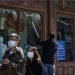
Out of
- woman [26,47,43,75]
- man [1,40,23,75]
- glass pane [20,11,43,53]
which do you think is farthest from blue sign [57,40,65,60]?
man [1,40,23,75]

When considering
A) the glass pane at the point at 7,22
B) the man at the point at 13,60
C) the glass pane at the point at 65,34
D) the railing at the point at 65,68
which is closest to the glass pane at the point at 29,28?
the glass pane at the point at 7,22

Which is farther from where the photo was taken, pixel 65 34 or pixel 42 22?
pixel 65 34

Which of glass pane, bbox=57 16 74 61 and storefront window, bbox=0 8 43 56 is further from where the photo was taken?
glass pane, bbox=57 16 74 61

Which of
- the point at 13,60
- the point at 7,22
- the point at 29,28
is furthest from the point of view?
the point at 29,28

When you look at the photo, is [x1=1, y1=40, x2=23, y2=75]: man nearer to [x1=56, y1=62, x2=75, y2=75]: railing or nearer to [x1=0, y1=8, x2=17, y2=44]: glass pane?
→ [x1=0, y1=8, x2=17, y2=44]: glass pane

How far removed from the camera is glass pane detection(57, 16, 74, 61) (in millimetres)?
14914

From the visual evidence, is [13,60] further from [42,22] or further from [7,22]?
[42,22]

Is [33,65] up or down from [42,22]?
down

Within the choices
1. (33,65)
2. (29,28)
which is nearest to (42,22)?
(29,28)

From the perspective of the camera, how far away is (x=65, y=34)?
15148 millimetres

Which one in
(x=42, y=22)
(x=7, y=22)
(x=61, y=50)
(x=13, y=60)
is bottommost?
(x=61, y=50)

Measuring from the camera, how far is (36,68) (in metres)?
10.9

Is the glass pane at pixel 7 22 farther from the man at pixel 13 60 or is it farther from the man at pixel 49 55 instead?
the man at pixel 13 60

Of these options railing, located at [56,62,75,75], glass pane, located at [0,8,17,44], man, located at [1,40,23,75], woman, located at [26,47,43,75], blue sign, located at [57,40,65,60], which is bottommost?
railing, located at [56,62,75,75]
